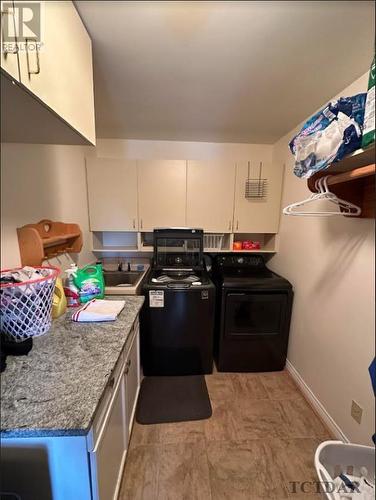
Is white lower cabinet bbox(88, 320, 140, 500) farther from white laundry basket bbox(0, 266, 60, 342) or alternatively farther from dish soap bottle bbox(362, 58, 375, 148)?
dish soap bottle bbox(362, 58, 375, 148)

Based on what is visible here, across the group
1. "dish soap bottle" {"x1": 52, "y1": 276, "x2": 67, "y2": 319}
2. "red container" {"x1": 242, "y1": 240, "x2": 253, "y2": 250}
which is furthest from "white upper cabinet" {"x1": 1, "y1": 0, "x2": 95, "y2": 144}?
"red container" {"x1": 242, "y1": 240, "x2": 253, "y2": 250}

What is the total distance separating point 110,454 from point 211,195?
1934 mm

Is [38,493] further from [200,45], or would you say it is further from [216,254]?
[216,254]

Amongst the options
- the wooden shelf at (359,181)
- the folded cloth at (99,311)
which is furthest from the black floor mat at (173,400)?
the wooden shelf at (359,181)

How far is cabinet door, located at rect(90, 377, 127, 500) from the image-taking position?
0.71m

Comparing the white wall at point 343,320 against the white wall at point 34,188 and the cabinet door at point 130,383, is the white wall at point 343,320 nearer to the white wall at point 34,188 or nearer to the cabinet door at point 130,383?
the cabinet door at point 130,383

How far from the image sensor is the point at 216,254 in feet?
7.48

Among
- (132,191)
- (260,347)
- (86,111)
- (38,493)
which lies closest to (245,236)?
(260,347)

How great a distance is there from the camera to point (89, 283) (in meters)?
1.30

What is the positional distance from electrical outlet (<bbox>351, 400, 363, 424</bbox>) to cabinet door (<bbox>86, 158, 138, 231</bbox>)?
1935 millimetres

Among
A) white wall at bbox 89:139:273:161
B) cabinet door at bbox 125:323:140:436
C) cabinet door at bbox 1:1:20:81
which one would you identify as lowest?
cabinet door at bbox 125:323:140:436

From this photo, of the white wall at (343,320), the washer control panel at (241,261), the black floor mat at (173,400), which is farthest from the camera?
the washer control panel at (241,261)

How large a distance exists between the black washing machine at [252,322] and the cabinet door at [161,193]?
A: 31.3 inches

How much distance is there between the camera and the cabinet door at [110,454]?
0.71 metres
